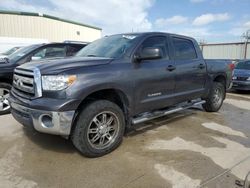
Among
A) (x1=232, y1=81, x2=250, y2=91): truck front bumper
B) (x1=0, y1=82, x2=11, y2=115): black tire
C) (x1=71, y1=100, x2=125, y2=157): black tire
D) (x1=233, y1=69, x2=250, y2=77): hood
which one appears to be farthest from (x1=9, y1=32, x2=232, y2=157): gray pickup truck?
(x1=233, y1=69, x2=250, y2=77): hood

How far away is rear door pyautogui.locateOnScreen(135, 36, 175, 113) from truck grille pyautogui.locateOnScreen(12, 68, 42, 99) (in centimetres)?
151

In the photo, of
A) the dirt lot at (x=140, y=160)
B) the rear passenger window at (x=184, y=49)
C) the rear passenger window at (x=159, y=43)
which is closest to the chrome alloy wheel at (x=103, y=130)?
the dirt lot at (x=140, y=160)

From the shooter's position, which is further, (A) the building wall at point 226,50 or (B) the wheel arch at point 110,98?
(A) the building wall at point 226,50

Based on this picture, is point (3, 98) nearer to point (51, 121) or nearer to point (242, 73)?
point (51, 121)

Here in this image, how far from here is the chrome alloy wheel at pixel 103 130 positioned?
354cm

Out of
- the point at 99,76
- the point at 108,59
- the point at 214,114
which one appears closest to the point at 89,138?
the point at 99,76

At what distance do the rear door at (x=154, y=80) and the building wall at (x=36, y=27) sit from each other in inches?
827

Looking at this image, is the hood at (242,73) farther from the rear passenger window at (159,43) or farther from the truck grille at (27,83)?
the truck grille at (27,83)

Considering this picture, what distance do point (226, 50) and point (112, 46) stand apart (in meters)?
19.2

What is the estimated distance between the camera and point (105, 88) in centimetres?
350

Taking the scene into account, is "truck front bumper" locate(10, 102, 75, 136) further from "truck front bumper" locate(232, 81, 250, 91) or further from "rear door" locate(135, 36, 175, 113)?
"truck front bumper" locate(232, 81, 250, 91)

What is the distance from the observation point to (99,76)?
341 cm

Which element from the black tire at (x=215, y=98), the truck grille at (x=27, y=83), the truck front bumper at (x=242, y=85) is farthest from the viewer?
the truck front bumper at (x=242, y=85)

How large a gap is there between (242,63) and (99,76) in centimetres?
1034
